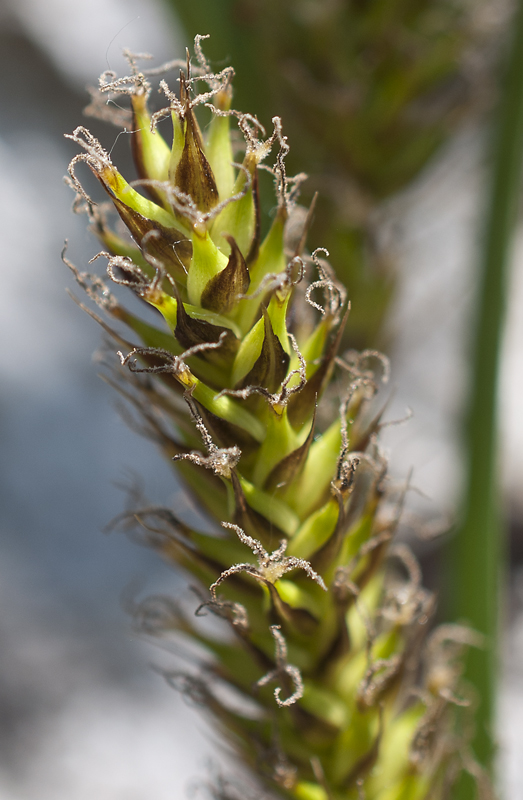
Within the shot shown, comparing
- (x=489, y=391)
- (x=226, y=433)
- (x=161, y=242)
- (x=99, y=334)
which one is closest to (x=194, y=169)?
(x=161, y=242)

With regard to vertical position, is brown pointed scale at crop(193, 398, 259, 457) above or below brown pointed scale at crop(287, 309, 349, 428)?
below

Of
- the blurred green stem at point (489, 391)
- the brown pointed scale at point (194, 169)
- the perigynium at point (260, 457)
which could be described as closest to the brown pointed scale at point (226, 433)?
the perigynium at point (260, 457)

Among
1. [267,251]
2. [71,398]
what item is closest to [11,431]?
[71,398]

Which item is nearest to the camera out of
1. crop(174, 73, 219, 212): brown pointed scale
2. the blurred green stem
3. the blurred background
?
crop(174, 73, 219, 212): brown pointed scale

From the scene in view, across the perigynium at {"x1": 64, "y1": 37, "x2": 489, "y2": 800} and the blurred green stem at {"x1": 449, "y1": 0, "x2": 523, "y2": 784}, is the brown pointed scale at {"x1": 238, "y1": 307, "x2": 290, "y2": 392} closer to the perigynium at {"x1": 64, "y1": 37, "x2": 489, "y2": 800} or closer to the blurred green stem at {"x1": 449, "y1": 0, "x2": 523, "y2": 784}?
the perigynium at {"x1": 64, "y1": 37, "x2": 489, "y2": 800}

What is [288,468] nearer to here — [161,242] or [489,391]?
[161,242]

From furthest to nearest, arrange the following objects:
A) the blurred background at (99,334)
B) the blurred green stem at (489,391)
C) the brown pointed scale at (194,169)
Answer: the blurred background at (99,334), the blurred green stem at (489,391), the brown pointed scale at (194,169)

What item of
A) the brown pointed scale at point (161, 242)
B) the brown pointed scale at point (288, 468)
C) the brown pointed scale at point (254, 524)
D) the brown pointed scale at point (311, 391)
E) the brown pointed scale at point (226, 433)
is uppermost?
the brown pointed scale at point (311, 391)

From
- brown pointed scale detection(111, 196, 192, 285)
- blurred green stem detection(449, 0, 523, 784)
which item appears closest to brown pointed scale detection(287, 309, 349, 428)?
brown pointed scale detection(111, 196, 192, 285)

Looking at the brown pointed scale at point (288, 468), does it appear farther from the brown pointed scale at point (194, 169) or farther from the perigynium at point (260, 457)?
the brown pointed scale at point (194, 169)
